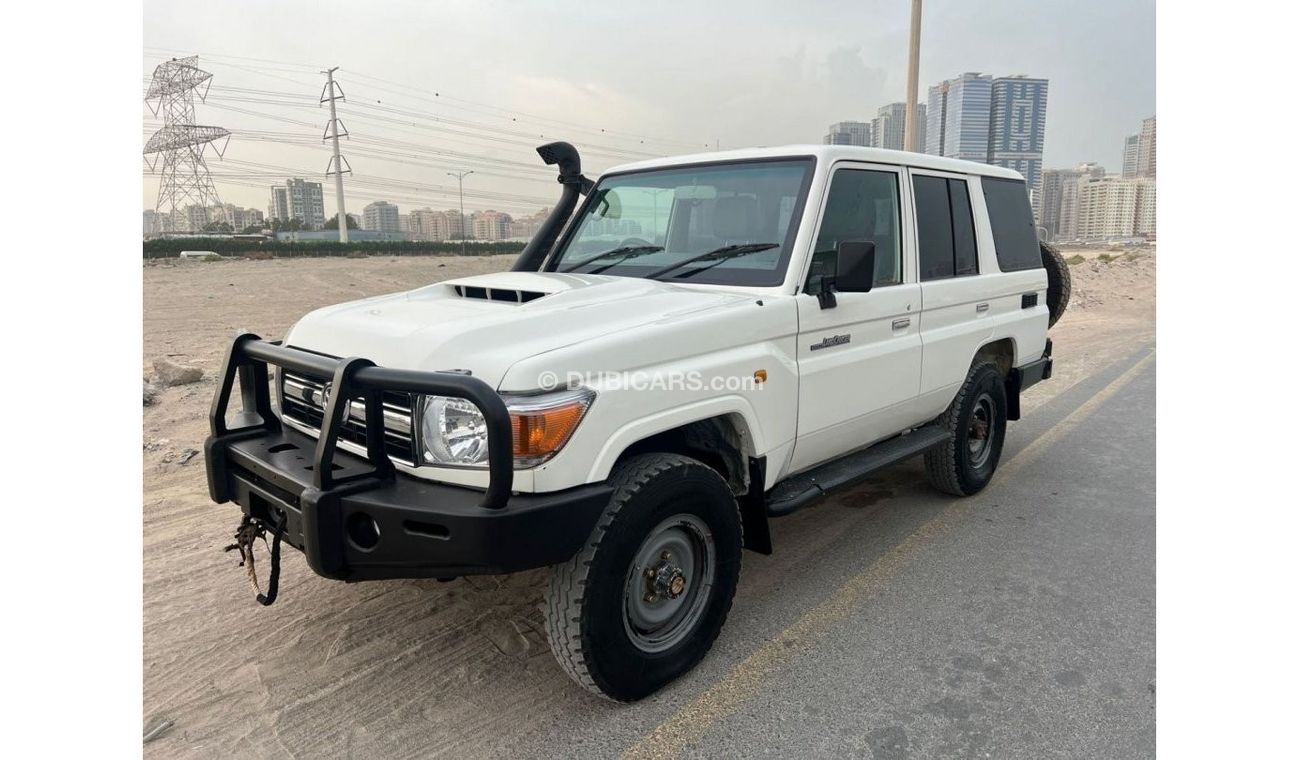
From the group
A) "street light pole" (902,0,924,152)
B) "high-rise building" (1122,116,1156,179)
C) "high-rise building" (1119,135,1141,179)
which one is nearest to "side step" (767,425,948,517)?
"street light pole" (902,0,924,152)

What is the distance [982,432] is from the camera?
5465mm

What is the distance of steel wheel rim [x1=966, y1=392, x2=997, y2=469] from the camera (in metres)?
5.38

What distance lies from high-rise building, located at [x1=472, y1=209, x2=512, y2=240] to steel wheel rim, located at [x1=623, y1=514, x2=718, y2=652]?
7466 centimetres

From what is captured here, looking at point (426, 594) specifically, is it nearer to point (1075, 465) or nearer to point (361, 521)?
point (361, 521)

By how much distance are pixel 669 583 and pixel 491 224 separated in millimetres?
81040

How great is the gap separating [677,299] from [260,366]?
1.84 m

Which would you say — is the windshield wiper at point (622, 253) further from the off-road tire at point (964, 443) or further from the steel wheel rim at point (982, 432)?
the steel wheel rim at point (982, 432)

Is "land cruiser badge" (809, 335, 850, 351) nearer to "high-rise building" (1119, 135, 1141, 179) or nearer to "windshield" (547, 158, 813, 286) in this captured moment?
"windshield" (547, 158, 813, 286)

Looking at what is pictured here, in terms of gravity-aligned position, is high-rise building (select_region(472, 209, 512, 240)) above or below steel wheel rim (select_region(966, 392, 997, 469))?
above

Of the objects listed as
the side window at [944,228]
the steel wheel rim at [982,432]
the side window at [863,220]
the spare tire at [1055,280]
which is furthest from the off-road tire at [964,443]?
the spare tire at [1055,280]

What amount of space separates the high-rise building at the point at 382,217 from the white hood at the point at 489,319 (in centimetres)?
9344

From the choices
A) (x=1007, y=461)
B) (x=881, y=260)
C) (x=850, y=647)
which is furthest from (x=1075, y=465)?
(x=850, y=647)

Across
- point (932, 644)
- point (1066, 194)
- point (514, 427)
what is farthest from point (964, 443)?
point (1066, 194)

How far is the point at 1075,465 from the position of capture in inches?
243
